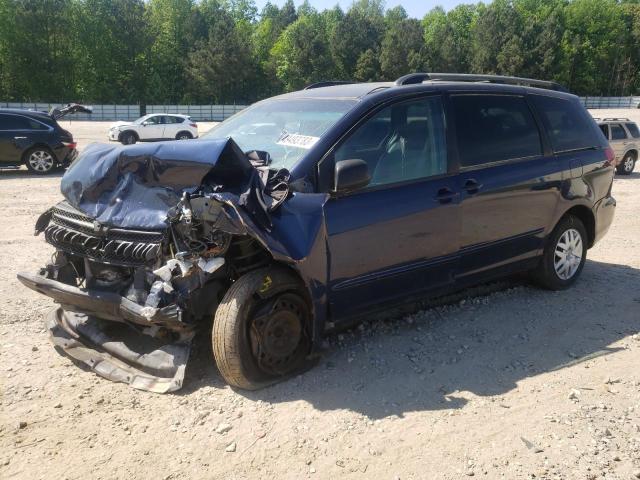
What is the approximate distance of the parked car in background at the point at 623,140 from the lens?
16391mm

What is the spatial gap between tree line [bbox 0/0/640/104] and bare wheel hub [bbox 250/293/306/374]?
68107 mm

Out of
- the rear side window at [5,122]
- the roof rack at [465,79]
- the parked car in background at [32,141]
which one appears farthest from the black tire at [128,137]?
the roof rack at [465,79]

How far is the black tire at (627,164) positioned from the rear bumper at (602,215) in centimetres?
1244

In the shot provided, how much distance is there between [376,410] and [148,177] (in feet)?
6.62

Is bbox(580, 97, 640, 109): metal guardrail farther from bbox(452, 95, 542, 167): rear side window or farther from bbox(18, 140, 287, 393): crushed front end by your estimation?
bbox(18, 140, 287, 393): crushed front end

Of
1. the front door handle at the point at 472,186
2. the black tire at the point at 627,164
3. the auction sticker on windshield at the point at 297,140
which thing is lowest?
the black tire at the point at 627,164

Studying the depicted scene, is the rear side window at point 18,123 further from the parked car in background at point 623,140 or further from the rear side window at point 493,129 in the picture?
the parked car in background at point 623,140

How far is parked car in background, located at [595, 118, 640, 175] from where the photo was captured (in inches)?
645

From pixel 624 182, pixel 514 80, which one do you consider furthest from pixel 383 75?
pixel 514 80

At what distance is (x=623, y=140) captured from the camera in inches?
652

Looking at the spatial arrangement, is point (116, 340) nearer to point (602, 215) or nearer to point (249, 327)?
point (249, 327)

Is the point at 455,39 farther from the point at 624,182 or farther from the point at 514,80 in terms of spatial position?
the point at 514,80

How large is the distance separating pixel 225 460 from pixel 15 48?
70.8m

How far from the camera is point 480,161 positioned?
14.8 feet
